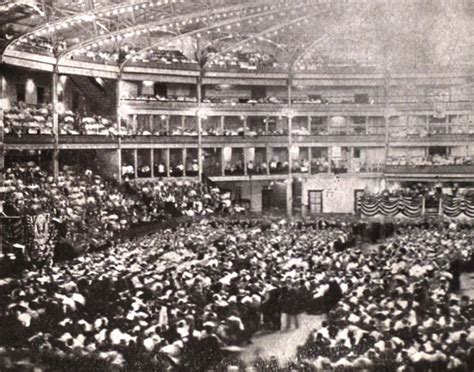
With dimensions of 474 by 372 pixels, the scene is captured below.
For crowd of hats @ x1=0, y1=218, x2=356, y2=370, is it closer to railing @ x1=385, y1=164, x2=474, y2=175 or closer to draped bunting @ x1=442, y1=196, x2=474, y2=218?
draped bunting @ x1=442, y1=196, x2=474, y2=218

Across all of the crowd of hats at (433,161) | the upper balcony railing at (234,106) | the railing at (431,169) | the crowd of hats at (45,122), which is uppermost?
the upper balcony railing at (234,106)

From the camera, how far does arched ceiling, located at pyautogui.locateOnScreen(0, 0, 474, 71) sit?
105 ft

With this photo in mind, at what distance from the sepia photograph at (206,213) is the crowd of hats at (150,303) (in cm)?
5

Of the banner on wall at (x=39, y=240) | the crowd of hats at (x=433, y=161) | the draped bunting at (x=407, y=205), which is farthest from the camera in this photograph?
the crowd of hats at (x=433, y=161)

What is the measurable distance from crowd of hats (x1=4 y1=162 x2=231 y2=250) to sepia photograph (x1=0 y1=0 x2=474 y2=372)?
156 mm

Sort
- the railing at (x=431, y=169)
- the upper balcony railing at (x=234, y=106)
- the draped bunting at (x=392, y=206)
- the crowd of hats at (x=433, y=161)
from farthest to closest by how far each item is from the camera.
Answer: the upper balcony railing at (x=234, y=106) → the crowd of hats at (x=433, y=161) → the railing at (x=431, y=169) → the draped bunting at (x=392, y=206)

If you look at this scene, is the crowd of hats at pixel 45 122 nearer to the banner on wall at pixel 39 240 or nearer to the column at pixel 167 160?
the column at pixel 167 160

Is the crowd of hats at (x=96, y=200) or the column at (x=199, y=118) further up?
the column at (x=199, y=118)

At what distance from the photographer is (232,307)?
52.9 feet

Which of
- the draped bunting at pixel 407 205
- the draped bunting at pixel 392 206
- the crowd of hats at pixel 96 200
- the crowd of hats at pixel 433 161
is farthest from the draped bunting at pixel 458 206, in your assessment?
the crowd of hats at pixel 96 200

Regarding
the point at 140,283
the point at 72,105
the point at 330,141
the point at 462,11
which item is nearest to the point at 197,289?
the point at 140,283

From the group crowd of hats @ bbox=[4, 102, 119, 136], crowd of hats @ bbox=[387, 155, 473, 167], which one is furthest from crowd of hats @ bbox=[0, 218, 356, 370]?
crowd of hats @ bbox=[387, 155, 473, 167]

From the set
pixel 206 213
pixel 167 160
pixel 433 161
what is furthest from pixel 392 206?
pixel 167 160

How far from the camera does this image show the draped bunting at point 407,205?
34594 millimetres
